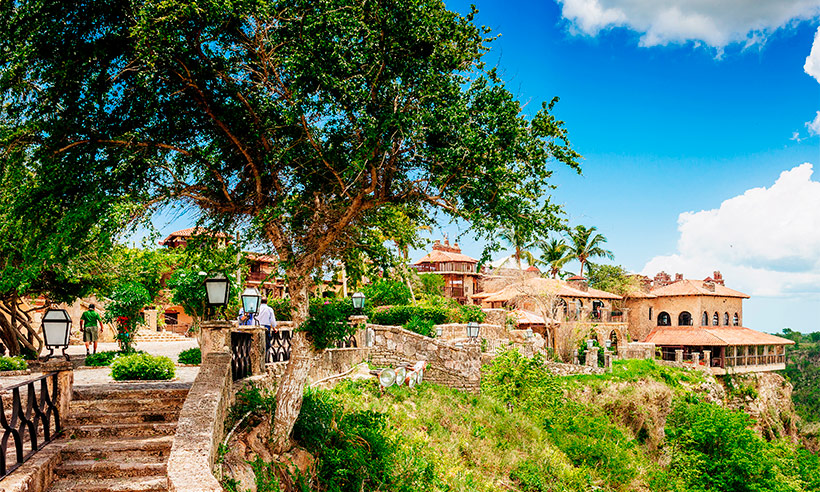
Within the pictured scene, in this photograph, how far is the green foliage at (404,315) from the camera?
26047 millimetres

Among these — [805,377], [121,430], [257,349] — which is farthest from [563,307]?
[805,377]

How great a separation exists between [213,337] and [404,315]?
643 inches

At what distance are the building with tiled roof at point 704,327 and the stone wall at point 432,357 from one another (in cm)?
2583

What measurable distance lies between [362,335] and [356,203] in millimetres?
11254

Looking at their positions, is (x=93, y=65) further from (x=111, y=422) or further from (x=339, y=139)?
(x=111, y=422)

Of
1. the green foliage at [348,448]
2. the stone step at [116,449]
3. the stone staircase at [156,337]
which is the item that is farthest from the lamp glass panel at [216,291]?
the stone staircase at [156,337]

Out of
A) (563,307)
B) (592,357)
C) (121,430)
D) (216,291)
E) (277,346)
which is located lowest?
(592,357)

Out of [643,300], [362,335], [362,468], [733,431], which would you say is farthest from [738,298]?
[362,468]

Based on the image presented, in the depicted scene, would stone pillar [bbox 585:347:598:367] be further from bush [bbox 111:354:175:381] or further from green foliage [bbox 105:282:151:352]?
bush [bbox 111:354:175:381]

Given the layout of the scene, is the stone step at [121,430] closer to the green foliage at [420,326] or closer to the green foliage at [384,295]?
the green foliage at [420,326]

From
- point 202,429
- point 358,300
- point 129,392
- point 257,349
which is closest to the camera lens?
point 202,429

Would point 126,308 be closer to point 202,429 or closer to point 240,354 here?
point 240,354

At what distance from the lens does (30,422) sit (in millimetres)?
7324

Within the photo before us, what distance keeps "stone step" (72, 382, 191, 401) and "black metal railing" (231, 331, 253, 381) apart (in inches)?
40.6
